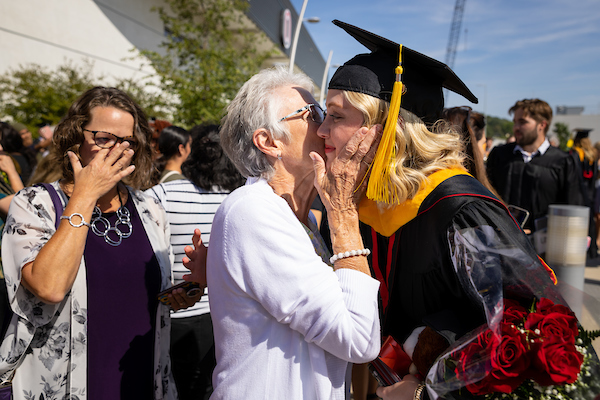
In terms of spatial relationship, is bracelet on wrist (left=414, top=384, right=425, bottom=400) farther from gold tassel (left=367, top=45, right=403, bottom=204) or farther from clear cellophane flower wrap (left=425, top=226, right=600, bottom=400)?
gold tassel (left=367, top=45, right=403, bottom=204)

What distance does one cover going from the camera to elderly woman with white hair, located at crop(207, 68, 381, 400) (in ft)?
4.30

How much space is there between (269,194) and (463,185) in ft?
2.46

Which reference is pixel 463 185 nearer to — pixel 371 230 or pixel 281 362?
pixel 371 230

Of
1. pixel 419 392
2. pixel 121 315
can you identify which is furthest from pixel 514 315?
pixel 121 315

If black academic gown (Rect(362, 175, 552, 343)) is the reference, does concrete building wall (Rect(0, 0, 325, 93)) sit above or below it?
above

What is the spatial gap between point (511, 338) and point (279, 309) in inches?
28.2

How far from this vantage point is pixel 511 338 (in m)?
1.20

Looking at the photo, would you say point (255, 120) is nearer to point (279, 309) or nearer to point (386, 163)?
point (386, 163)

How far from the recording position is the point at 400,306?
167cm

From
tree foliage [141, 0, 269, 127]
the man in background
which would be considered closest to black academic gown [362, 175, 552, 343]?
the man in background

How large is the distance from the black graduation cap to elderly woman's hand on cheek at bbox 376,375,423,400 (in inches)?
42.4

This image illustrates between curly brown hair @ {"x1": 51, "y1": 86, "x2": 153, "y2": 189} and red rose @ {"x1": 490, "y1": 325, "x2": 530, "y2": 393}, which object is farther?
curly brown hair @ {"x1": 51, "y1": 86, "x2": 153, "y2": 189}

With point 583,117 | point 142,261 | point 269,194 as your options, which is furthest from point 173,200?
point 583,117

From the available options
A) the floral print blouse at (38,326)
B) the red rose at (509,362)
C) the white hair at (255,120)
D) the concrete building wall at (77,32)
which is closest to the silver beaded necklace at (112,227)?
the floral print blouse at (38,326)
